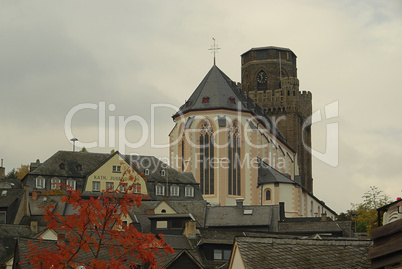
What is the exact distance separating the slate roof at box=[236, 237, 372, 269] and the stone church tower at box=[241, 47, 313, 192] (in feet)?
361

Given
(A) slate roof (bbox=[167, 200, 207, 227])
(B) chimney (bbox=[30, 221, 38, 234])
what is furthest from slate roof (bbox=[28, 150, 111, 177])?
(B) chimney (bbox=[30, 221, 38, 234])

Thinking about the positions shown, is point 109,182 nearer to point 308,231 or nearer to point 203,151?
point 203,151

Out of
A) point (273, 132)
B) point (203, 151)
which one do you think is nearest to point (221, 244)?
point (203, 151)

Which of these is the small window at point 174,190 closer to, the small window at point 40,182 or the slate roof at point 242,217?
the small window at point 40,182

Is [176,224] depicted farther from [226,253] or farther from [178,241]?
[226,253]

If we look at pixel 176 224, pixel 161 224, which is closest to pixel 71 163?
pixel 161 224

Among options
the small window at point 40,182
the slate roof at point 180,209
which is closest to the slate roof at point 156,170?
the small window at point 40,182

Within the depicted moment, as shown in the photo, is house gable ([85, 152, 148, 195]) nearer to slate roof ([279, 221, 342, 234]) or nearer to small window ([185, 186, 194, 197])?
small window ([185, 186, 194, 197])

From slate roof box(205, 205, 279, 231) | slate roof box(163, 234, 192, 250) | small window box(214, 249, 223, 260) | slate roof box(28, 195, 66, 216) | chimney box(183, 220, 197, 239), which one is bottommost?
small window box(214, 249, 223, 260)

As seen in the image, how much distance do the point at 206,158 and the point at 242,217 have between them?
33477mm

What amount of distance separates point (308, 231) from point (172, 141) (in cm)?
4325

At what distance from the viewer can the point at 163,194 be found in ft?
293

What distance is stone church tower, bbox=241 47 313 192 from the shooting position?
13288 centimetres

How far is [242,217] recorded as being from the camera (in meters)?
68.5
